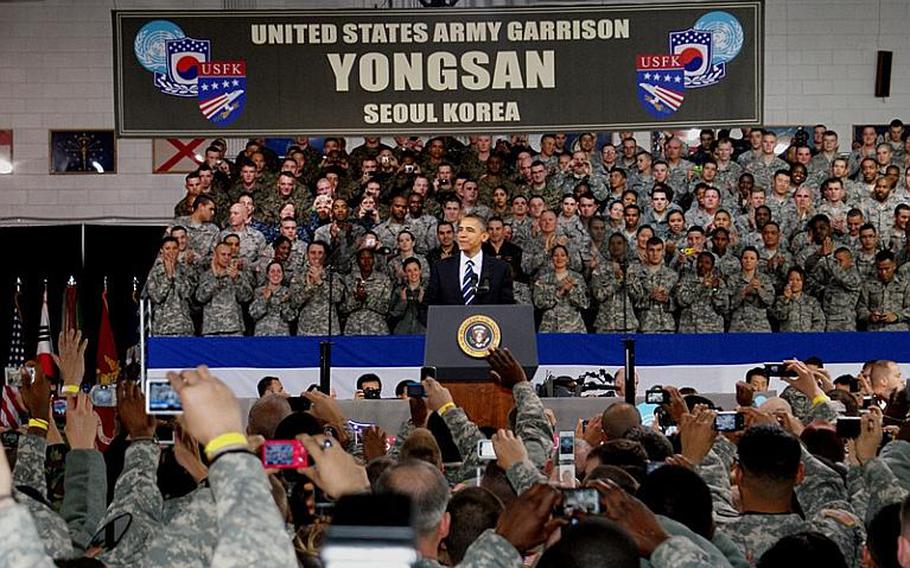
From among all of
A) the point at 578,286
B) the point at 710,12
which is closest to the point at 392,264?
the point at 578,286

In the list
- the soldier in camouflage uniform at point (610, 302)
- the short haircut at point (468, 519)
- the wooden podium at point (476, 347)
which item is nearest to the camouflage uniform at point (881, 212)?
the soldier in camouflage uniform at point (610, 302)

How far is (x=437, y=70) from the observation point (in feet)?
37.7

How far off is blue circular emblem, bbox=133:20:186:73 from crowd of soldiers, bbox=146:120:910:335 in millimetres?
2308

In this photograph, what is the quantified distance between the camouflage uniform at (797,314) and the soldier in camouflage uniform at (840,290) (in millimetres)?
111

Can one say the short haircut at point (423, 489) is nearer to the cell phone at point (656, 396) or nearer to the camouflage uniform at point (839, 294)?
the cell phone at point (656, 396)

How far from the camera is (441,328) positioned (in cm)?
741

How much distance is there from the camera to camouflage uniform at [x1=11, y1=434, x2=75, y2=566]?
3516 millimetres

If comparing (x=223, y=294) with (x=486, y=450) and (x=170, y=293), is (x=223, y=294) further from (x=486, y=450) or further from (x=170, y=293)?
(x=486, y=450)

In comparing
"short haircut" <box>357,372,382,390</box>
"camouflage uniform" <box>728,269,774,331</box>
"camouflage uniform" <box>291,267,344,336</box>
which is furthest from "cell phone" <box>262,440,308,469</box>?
"camouflage uniform" <box>728,269,774,331</box>

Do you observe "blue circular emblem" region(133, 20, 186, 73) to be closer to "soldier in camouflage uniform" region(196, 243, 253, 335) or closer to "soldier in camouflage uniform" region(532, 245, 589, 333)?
"soldier in camouflage uniform" region(196, 243, 253, 335)

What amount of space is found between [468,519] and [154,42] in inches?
329

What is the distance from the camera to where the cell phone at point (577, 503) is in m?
2.96

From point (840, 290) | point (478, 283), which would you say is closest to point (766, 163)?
point (840, 290)

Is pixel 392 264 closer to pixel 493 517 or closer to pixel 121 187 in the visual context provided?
pixel 121 187
